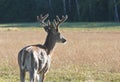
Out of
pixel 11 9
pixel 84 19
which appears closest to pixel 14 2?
pixel 11 9

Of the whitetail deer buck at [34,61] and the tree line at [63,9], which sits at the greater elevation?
the whitetail deer buck at [34,61]

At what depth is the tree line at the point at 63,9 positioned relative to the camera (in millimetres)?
64363

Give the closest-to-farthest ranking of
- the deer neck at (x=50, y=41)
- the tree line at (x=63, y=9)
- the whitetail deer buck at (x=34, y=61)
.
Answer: the whitetail deer buck at (x=34, y=61), the deer neck at (x=50, y=41), the tree line at (x=63, y=9)

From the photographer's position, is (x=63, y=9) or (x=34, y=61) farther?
(x=63, y=9)

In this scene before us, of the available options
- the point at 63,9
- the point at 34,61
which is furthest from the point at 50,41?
the point at 63,9

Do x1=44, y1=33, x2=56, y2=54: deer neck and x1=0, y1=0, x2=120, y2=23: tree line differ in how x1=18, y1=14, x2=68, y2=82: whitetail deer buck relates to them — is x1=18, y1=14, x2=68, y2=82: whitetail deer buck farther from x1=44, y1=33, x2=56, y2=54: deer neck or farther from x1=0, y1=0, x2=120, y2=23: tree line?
x1=0, y1=0, x2=120, y2=23: tree line

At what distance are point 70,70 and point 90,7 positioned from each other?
50089 millimetres

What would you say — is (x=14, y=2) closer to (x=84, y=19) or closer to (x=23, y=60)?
(x=84, y=19)

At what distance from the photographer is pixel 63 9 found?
227 feet

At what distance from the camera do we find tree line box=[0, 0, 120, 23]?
6436 centimetres

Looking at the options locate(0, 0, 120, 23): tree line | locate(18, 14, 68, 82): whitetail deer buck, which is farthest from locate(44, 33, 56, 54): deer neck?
locate(0, 0, 120, 23): tree line

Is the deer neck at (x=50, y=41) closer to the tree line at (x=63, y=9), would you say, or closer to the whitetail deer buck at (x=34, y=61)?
the whitetail deer buck at (x=34, y=61)

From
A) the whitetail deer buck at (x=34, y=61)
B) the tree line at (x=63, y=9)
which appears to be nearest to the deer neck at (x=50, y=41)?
the whitetail deer buck at (x=34, y=61)

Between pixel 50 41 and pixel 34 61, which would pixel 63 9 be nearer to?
pixel 50 41
